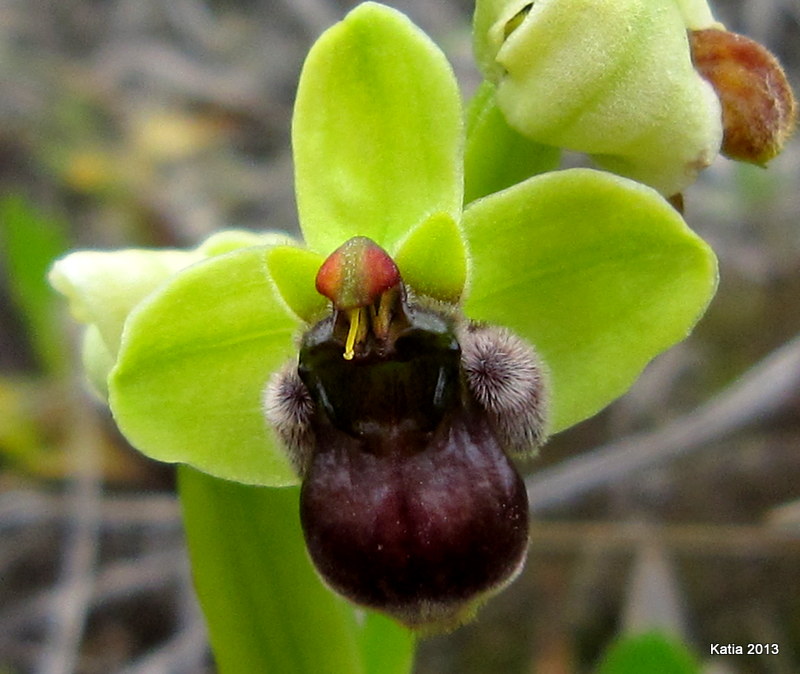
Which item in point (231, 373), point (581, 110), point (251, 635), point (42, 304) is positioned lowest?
point (42, 304)

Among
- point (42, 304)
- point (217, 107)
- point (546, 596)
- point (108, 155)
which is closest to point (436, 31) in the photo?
point (217, 107)

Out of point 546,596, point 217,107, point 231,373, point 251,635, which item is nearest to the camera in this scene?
point 231,373

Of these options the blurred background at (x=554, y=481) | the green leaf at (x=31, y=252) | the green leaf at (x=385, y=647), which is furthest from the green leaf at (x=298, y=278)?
the green leaf at (x=31, y=252)

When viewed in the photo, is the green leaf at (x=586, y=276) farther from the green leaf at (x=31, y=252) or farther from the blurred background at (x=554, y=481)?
the green leaf at (x=31, y=252)

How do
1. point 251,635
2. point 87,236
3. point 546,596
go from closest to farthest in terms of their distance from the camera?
point 251,635 → point 546,596 → point 87,236

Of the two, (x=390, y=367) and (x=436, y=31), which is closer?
(x=390, y=367)

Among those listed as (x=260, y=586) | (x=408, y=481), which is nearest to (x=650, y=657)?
(x=260, y=586)

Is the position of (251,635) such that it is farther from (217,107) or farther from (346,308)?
(217,107)

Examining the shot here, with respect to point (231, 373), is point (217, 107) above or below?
below
